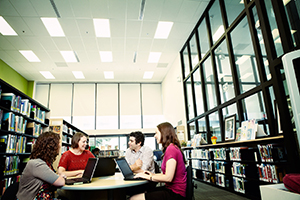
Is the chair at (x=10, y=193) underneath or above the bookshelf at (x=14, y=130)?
underneath

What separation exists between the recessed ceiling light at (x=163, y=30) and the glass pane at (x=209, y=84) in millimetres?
1637

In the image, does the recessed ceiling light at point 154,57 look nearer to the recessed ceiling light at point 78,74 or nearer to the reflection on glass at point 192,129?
the reflection on glass at point 192,129

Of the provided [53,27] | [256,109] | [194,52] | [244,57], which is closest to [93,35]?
[53,27]

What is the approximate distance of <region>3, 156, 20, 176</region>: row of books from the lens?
2971 mm

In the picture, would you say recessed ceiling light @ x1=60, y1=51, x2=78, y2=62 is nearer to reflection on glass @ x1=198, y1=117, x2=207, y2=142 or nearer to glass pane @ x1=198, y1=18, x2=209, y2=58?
glass pane @ x1=198, y1=18, x2=209, y2=58

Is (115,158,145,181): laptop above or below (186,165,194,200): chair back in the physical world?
above

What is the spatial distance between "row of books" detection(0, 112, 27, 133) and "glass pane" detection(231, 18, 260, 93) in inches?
168

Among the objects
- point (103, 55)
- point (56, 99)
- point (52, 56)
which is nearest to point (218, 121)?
point (103, 55)

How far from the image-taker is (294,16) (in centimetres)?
271

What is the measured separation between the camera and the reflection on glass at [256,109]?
3.33 metres

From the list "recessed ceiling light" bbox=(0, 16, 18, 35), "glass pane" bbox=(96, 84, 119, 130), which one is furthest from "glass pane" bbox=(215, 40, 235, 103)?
"glass pane" bbox=(96, 84, 119, 130)

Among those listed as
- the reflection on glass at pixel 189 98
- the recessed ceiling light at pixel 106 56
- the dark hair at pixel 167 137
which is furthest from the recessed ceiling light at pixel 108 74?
the dark hair at pixel 167 137

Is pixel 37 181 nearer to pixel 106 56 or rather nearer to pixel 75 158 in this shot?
pixel 75 158

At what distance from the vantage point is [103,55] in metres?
7.50
